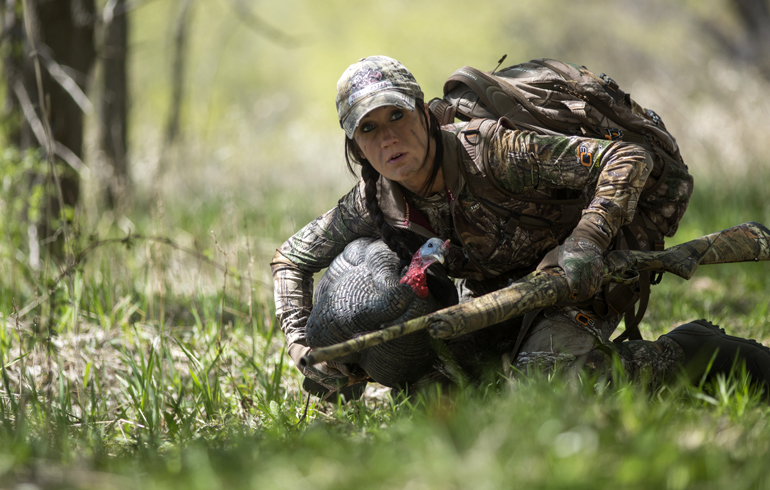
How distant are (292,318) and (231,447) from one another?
93 centimetres

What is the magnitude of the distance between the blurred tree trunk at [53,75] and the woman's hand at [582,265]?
3.43 meters

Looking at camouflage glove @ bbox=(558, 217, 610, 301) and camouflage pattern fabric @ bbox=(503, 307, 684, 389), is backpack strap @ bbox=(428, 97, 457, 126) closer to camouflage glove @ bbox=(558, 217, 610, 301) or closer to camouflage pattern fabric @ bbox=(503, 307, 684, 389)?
camouflage glove @ bbox=(558, 217, 610, 301)

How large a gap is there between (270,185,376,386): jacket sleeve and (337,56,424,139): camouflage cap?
1.35 feet

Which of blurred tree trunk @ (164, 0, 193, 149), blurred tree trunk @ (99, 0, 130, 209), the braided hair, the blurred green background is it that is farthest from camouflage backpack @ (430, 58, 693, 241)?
blurred tree trunk @ (164, 0, 193, 149)

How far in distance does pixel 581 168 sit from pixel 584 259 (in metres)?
0.49

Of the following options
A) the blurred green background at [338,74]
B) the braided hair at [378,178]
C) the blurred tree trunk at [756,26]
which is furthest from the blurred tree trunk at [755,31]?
the braided hair at [378,178]

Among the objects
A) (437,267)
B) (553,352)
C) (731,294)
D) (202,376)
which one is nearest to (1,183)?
(202,376)

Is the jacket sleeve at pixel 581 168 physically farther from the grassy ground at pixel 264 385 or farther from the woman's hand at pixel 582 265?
the grassy ground at pixel 264 385

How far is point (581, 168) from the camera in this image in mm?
2613

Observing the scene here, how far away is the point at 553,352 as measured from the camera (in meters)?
2.59

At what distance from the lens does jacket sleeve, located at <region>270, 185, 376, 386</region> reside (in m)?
2.86

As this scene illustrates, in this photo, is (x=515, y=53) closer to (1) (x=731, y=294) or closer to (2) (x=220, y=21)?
(2) (x=220, y=21)

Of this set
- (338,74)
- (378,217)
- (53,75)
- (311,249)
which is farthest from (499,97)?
(338,74)

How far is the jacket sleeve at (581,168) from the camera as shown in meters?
2.49
